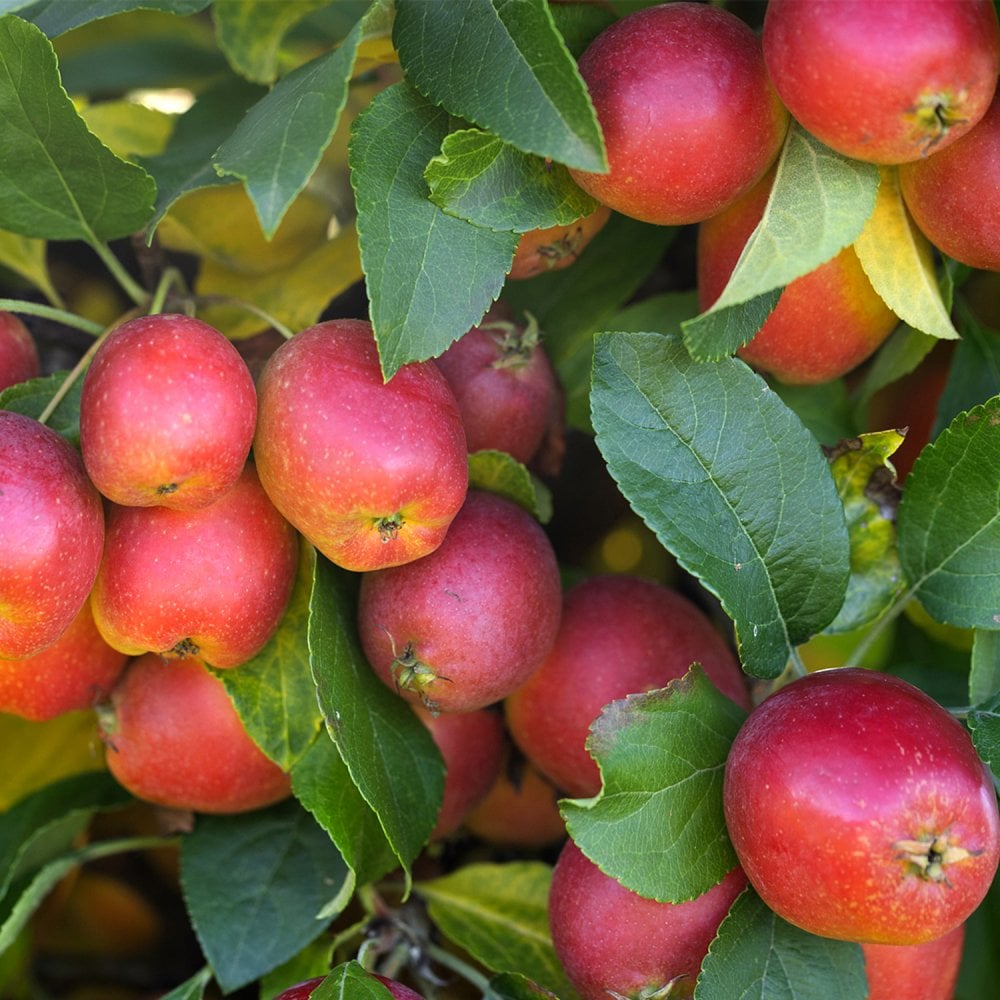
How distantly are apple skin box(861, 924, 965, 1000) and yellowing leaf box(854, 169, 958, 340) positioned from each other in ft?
1.32

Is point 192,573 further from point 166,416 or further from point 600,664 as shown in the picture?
point 600,664

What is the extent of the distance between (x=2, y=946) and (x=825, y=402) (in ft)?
2.60

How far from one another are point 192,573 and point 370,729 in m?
0.16

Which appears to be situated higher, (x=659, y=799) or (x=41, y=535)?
(x=41, y=535)

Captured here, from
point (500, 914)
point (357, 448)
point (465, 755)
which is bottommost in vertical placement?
point (500, 914)

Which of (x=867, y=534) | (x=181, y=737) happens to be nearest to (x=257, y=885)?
(x=181, y=737)

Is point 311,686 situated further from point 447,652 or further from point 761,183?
point 761,183

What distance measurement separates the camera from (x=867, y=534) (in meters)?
0.85

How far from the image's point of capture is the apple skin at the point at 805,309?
0.79m

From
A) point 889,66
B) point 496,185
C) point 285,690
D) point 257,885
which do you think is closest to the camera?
point 889,66

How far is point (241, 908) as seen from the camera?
92 cm

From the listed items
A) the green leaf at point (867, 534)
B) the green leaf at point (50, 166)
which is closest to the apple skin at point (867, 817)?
the green leaf at point (867, 534)

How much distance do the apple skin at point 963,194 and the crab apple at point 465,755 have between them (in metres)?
0.50

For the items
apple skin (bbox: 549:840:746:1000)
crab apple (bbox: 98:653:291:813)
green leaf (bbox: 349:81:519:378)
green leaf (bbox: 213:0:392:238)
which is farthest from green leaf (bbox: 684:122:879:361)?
crab apple (bbox: 98:653:291:813)
